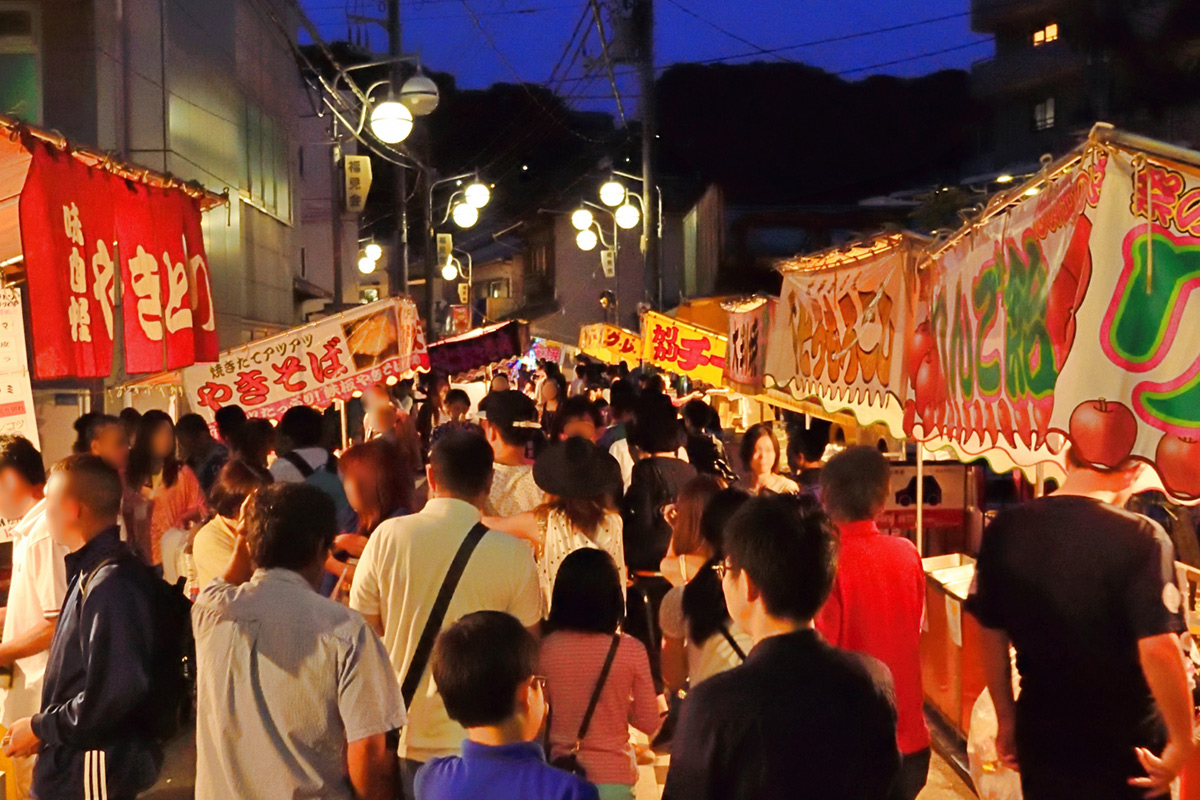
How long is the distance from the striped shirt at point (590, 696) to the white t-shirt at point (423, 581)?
14.3 inches

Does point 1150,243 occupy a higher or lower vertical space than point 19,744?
higher

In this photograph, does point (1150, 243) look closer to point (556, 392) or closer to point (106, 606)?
point (106, 606)

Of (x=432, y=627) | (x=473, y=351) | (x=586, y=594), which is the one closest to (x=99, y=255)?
(x=432, y=627)

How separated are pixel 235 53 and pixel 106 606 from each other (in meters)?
18.2

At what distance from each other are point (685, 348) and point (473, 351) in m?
4.67

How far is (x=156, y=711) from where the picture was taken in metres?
4.07

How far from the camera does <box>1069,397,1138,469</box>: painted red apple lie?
3631mm

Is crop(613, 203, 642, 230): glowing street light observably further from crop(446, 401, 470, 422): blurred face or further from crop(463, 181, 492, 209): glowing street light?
crop(446, 401, 470, 422): blurred face

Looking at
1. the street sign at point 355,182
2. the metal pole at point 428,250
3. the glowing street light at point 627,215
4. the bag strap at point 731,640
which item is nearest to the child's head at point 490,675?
the bag strap at point 731,640

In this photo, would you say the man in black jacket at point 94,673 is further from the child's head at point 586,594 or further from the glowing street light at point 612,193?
the glowing street light at point 612,193

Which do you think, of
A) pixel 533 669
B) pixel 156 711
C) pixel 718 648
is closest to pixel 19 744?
pixel 156 711

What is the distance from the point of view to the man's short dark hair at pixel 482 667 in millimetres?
2902

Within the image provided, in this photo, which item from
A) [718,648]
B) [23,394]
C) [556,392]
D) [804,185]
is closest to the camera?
[718,648]

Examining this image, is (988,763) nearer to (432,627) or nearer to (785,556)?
(432,627)
